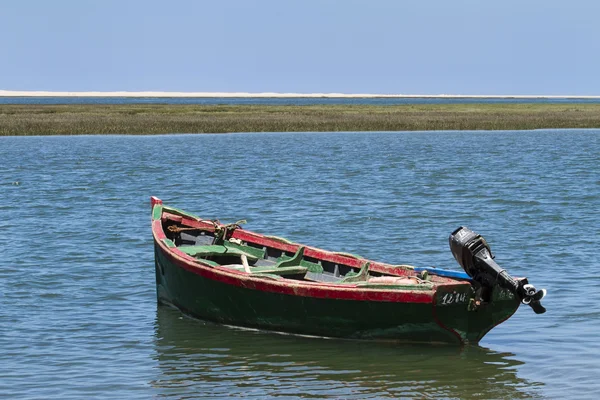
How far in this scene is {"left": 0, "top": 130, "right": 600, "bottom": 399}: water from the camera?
41.5ft

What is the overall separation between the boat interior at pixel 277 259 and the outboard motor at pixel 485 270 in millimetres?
591

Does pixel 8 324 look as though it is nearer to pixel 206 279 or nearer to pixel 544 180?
pixel 206 279

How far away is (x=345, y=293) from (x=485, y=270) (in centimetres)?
193

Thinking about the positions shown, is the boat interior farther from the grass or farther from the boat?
the grass

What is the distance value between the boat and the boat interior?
20mm

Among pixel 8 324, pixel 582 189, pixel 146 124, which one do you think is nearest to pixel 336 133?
pixel 146 124

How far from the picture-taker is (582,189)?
1390 inches

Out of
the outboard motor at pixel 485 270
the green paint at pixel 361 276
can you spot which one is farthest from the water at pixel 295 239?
the outboard motor at pixel 485 270

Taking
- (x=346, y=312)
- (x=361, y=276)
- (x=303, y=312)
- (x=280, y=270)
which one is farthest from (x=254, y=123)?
(x=346, y=312)

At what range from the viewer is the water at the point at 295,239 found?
12641 mm

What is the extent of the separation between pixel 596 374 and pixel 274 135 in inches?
2441

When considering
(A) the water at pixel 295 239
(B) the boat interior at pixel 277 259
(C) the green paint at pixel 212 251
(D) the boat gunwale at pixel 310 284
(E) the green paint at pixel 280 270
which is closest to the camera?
(A) the water at pixel 295 239

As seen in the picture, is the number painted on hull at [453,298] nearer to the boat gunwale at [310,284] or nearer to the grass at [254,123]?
the boat gunwale at [310,284]

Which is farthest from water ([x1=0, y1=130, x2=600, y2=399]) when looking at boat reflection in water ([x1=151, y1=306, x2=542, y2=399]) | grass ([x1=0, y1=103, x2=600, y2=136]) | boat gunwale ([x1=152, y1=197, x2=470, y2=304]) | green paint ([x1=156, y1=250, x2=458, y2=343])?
grass ([x1=0, y1=103, x2=600, y2=136])
